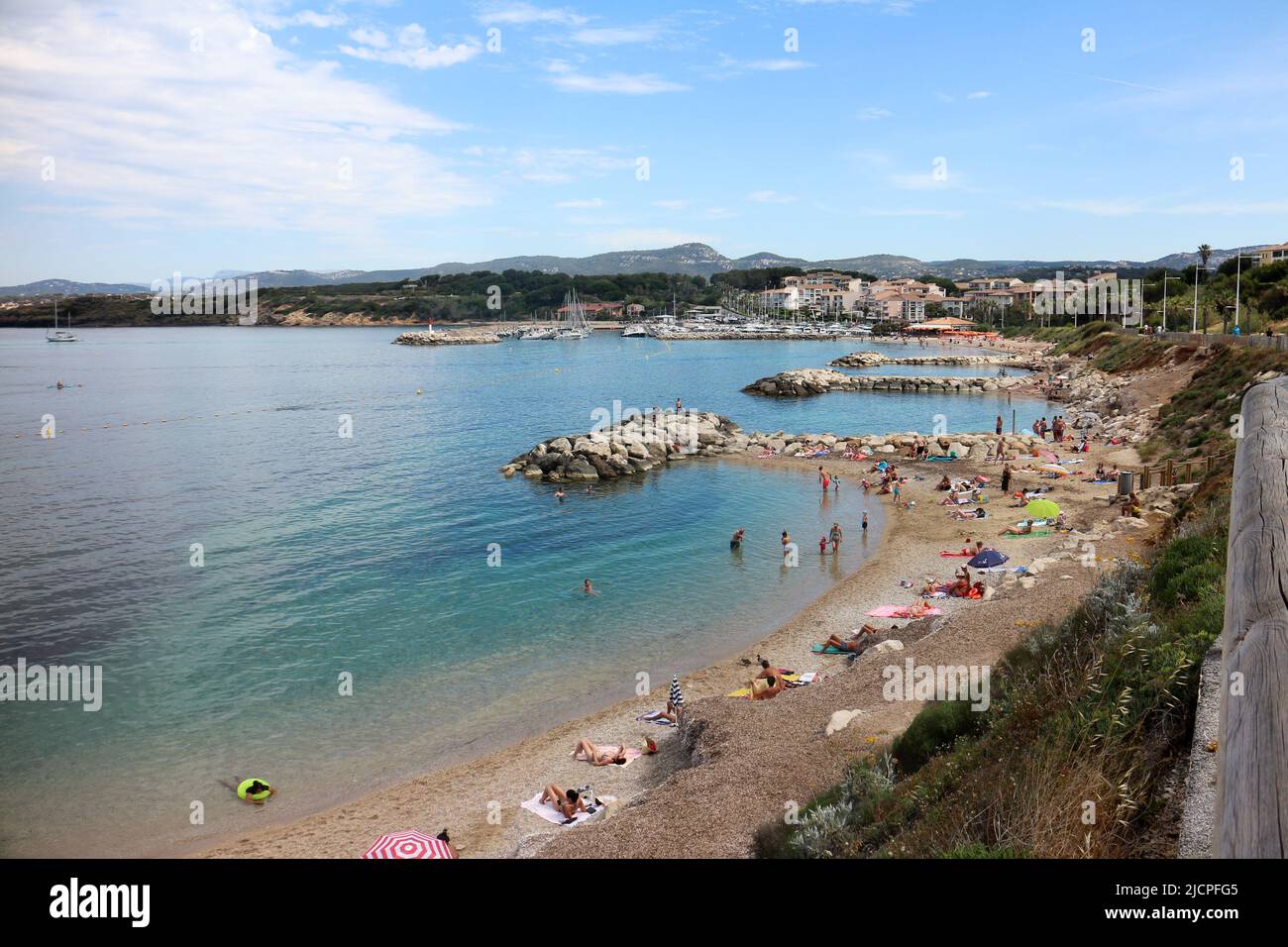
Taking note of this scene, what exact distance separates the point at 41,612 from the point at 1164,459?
37.1 m

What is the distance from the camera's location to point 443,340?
159 m

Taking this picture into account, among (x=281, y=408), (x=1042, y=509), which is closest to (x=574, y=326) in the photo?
(x=281, y=408)

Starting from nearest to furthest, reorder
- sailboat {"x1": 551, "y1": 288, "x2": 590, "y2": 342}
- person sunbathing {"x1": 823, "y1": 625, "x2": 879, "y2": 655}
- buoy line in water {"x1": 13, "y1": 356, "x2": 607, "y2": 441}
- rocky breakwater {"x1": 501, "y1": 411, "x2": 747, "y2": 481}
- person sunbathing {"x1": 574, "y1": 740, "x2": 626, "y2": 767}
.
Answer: person sunbathing {"x1": 574, "y1": 740, "x2": 626, "y2": 767}, person sunbathing {"x1": 823, "y1": 625, "x2": 879, "y2": 655}, rocky breakwater {"x1": 501, "y1": 411, "x2": 747, "y2": 481}, buoy line in water {"x1": 13, "y1": 356, "x2": 607, "y2": 441}, sailboat {"x1": 551, "y1": 288, "x2": 590, "y2": 342}

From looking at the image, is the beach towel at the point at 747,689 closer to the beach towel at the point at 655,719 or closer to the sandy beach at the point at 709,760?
the sandy beach at the point at 709,760

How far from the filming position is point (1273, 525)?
2.04 meters

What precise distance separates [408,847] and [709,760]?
457cm

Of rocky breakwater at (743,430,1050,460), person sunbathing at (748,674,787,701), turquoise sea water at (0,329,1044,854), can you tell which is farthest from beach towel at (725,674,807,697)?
rocky breakwater at (743,430,1050,460)

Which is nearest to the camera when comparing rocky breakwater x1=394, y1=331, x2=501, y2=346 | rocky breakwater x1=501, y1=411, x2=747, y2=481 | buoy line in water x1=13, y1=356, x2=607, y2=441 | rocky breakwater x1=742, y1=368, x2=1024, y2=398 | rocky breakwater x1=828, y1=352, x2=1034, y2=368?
rocky breakwater x1=501, y1=411, x2=747, y2=481

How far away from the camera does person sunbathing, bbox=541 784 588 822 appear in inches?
508

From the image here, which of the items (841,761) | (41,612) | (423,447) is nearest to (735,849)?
(841,761)

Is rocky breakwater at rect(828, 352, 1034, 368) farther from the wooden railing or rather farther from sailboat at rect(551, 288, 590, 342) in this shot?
sailboat at rect(551, 288, 590, 342)

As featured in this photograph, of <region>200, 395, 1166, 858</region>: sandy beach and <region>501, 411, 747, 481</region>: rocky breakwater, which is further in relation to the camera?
<region>501, 411, 747, 481</region>: rocky breakwater

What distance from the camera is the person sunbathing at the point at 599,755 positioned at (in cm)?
1464

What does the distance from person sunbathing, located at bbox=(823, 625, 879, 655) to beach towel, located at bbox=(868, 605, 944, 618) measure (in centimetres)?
110
